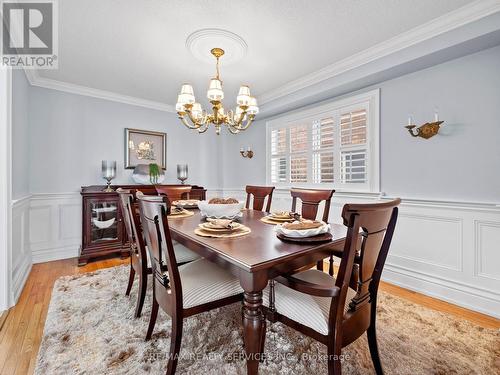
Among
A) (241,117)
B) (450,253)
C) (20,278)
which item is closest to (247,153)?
(241,117)

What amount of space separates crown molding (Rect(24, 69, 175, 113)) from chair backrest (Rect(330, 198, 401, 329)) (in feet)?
12.9

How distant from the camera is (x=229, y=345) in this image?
5.17 feet

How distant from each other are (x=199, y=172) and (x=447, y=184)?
380 centimetres

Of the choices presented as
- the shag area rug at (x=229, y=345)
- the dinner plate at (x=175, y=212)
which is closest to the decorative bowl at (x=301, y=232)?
the shag area rug at (x=229, y=345)

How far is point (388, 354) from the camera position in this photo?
59.7 inches

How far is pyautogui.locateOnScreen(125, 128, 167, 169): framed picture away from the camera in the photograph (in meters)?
3.95

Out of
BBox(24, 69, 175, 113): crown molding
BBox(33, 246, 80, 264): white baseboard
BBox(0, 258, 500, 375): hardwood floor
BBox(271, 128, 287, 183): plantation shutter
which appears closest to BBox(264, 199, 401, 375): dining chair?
BBox(0, 258, 500, 375): hardwood floor

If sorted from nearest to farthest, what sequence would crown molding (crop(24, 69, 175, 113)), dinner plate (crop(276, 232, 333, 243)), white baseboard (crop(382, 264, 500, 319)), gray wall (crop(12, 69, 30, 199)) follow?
dinner plate (crop(276, 232, 333, 243))
white baseboard (crop(382, 264, 500, 319))
gray wall (crop(12, 69, 30, 199))
crown molding (crop(24, 69, 175, 113))

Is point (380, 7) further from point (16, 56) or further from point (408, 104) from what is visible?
point (16, 56)

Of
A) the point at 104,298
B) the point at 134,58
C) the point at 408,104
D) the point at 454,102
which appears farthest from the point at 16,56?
the point at 454,102

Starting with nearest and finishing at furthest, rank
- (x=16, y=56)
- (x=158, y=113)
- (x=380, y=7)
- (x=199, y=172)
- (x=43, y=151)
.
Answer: (x=380, y=7), (x=16, y=56), (x=43, y=151), (x=158, y=113), (x=199, y=172)

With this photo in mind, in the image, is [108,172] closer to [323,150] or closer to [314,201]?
[314,201]

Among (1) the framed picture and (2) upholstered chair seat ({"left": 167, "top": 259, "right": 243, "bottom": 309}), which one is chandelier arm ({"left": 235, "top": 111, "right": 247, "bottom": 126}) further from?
(1) the framed picture

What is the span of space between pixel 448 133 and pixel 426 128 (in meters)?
0.19
